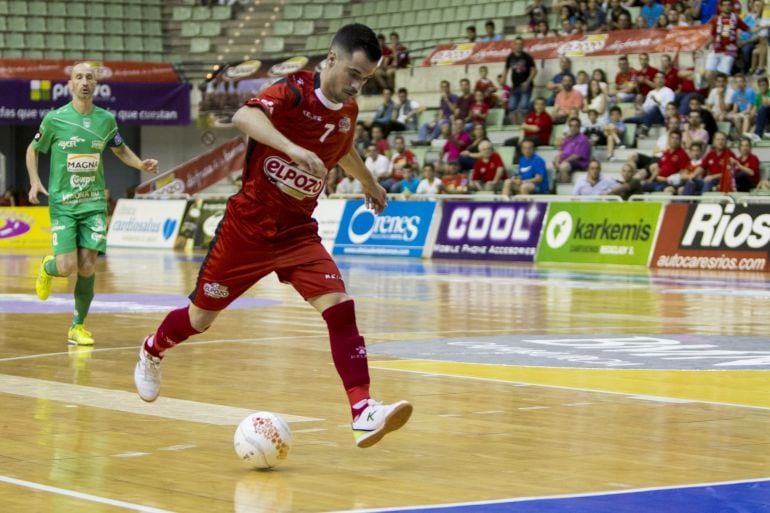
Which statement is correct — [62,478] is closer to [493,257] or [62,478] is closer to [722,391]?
[722,391]

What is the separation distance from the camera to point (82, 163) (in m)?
12.6

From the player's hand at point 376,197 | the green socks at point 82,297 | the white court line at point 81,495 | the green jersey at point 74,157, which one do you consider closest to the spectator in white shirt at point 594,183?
the green jersey at point 74,157

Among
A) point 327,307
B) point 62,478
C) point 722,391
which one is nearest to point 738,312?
point 722,391

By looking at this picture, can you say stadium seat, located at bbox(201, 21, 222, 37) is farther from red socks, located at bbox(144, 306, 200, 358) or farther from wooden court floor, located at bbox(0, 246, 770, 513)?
red socks, located at bbox(144, 306, 200, 358)

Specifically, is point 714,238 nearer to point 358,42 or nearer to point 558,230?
point 558,230

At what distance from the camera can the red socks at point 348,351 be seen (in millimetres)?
7023

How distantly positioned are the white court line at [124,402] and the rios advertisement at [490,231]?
18.7 m

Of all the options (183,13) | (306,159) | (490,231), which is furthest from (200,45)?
(306,159)

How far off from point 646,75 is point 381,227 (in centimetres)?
622

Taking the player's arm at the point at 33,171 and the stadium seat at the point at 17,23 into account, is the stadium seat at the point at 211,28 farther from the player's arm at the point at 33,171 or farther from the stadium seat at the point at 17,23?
the player's arm at the point at 33,171

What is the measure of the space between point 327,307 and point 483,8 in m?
31.0

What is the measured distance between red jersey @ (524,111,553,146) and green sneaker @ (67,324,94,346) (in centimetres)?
1868

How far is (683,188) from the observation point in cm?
2567

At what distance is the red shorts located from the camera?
7312 millimetres
